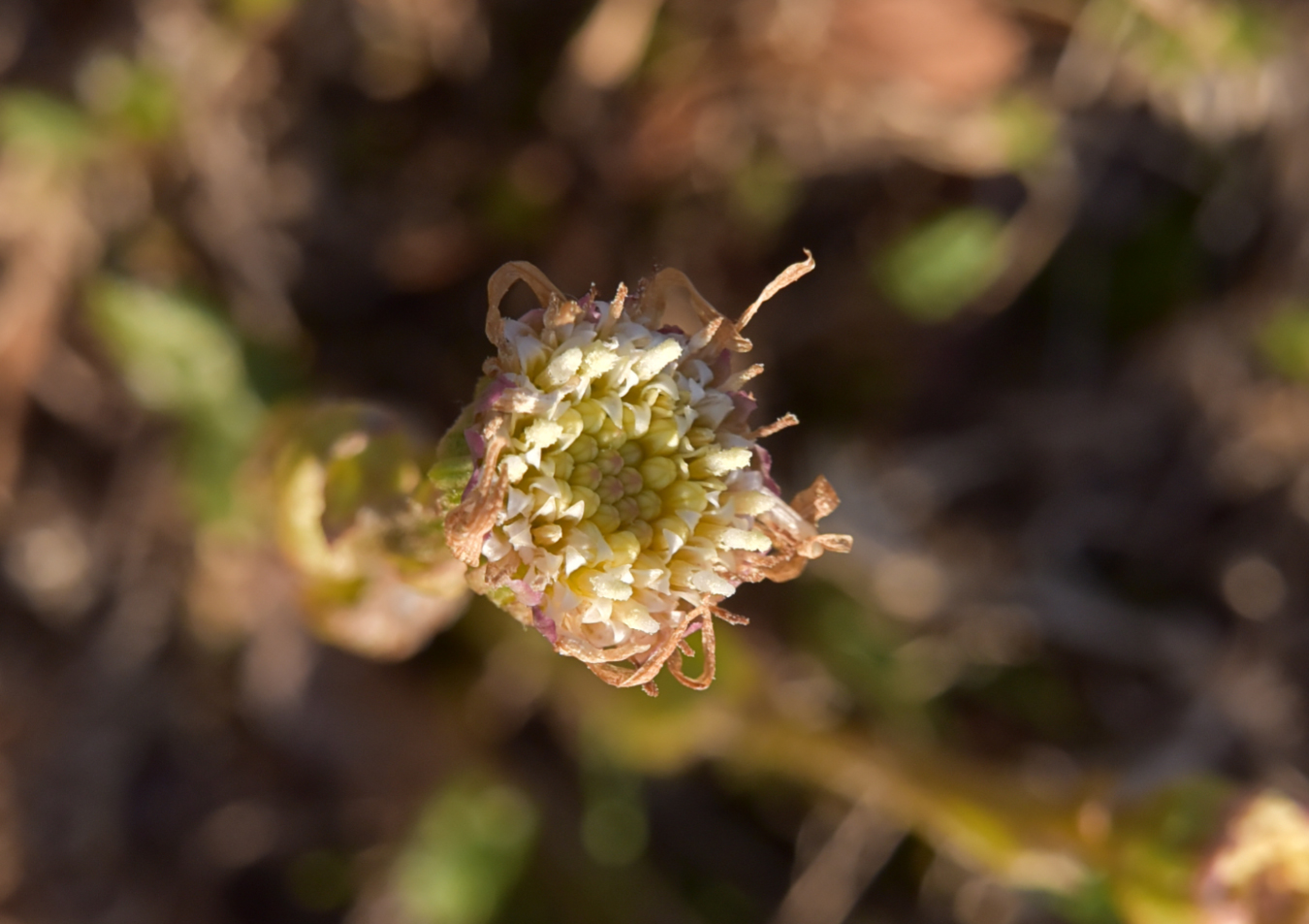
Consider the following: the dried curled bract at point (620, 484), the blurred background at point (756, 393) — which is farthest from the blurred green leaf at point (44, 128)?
the dried curled bract at point (620, 484)

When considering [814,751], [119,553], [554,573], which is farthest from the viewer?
[119,553]

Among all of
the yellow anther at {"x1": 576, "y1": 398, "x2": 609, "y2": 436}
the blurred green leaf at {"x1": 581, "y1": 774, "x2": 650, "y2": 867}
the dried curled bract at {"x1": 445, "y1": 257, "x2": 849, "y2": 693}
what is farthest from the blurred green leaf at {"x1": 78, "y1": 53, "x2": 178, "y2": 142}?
the blurred green leaf at {"x1": 581, "y1": 774, "x2": 650, "y2": 867}

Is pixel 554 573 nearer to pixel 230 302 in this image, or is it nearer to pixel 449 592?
pixel 449 592

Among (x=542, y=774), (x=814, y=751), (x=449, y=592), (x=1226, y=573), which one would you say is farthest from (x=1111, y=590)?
(x=449, y=592)

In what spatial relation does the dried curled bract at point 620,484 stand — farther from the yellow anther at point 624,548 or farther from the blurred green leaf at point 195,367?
the blurred green leaf at point 195,367

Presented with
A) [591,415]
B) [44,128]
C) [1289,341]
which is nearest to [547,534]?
[591,415]

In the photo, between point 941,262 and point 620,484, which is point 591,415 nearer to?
point 620,484

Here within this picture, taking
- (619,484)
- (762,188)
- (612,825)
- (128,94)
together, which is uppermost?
(762,188)
